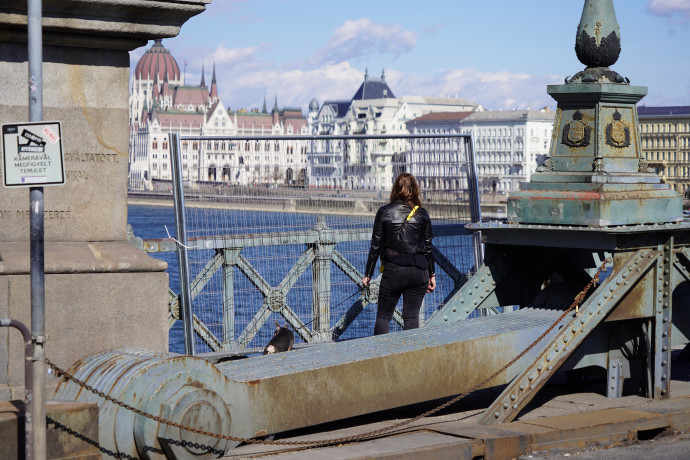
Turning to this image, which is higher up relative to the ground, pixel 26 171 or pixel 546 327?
pixel 26 171

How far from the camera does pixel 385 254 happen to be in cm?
814

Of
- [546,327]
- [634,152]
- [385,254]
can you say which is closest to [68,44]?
[385,254]

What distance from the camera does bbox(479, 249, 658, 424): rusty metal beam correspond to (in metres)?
6.56

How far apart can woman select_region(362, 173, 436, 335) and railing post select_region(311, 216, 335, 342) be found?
200 cm

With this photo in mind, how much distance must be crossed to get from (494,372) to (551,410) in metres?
0.58

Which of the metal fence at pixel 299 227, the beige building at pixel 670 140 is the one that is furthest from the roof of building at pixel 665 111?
the metal fence at pixel 299 227

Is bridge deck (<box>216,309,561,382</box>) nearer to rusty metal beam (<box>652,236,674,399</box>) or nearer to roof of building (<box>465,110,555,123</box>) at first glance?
rusty metal beam (<box>652,236,674,399</box>)

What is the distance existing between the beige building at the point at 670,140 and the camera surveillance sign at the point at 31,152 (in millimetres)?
140536

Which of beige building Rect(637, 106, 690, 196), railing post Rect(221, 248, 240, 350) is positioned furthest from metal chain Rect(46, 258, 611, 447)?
beige building Rect(637, 106, 690, 196)

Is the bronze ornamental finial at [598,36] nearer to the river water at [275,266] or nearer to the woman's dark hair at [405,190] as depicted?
the woman's dark hair at [405,190]

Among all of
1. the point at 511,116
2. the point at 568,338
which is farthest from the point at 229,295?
the point at 511,116

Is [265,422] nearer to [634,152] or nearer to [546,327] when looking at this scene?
[546,327]

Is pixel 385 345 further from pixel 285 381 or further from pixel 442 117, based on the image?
pixel 442 117

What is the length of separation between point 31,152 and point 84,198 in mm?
1544
